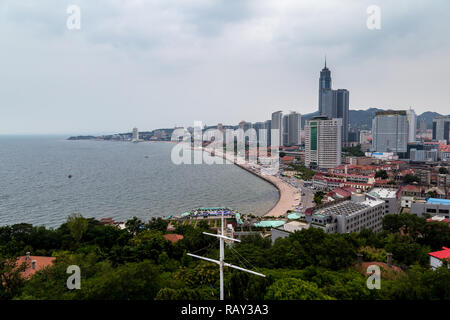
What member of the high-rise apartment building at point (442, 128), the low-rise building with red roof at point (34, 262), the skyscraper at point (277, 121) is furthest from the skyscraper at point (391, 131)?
the low-rise building with red roof at point (34, 262)

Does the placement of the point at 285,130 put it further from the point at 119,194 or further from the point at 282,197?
the point at 119,194

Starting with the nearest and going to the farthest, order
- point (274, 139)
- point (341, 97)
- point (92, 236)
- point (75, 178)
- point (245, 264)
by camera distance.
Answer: point (245, 264) → point (92, 236) → point (75, 178) → point (274, 139) → point (341, 97)

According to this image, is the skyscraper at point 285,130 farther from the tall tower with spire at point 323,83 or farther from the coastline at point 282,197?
the coastline at point 282,197

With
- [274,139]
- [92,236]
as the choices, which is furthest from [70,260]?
[274,139]

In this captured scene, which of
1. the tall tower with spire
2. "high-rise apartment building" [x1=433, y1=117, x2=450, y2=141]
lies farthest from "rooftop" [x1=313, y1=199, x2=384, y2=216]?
the tall tower with spire

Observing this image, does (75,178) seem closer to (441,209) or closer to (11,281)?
(11,281)

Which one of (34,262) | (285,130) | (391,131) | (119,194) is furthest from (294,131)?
(34,262)
